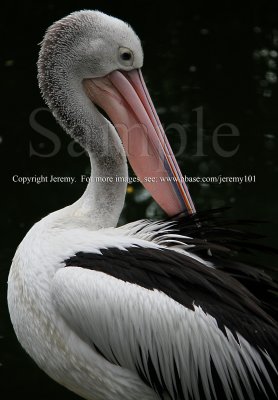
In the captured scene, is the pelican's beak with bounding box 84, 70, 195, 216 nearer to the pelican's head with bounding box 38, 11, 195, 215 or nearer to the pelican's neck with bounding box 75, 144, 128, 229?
the pelican's head with bounding box 38, 11, 195, 215

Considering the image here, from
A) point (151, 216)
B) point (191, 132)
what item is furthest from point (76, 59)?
point (191, 132)

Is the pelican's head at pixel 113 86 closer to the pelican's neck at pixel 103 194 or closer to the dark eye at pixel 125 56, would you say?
the dark eye at pixel 125 56

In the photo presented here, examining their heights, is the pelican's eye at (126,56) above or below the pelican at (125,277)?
above

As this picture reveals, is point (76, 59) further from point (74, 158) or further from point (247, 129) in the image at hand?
point (247, 129)

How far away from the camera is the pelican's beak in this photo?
3932mm

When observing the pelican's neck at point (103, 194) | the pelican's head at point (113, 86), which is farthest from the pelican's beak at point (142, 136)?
the pelican's neck at point (103, 194)

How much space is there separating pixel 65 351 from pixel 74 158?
371 cm

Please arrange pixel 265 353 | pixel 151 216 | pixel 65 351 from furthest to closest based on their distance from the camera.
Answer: pixel 151 216 → pixel 65 351 → pixel 265 353

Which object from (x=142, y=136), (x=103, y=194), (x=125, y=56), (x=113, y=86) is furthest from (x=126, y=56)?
(x=103, y=194)

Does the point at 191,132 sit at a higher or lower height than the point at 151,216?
higher

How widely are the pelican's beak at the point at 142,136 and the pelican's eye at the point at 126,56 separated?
6 centimetres

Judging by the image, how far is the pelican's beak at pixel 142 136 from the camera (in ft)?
12.9

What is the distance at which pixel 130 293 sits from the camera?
333cm

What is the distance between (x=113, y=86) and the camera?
13.0ft
